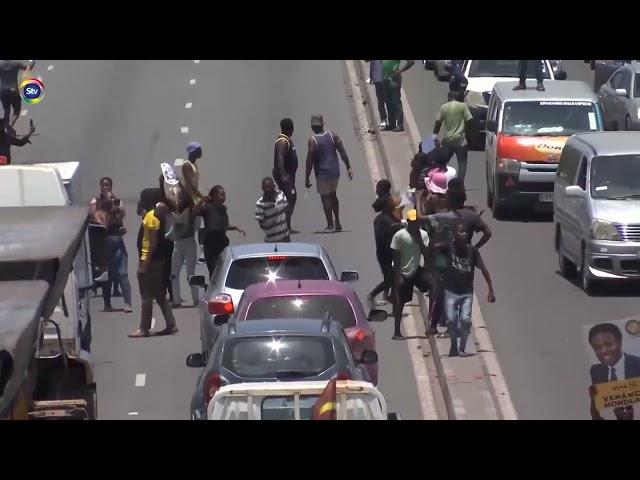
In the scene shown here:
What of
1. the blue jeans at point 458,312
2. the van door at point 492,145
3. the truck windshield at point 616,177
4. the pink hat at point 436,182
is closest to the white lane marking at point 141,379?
the blue jeans at point 458,312

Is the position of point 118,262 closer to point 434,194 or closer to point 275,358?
point 434,194

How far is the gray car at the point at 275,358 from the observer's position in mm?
12742

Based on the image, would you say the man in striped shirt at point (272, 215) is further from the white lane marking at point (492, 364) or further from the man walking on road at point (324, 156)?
the man walking on road at point (324, 156)

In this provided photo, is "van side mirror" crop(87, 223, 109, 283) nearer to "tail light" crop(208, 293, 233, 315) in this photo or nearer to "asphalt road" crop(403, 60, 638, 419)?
"tail light" crop(208, 293, 233, 315)

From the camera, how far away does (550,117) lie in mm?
24531

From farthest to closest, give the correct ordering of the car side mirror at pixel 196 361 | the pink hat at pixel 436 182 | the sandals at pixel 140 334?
the pink hat at pixel 436 182, the sandals at pixel 140 334, the car side mirror at pixel 196 361

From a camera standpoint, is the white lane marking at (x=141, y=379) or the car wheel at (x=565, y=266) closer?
the white lane marking at (x=141, y=379)

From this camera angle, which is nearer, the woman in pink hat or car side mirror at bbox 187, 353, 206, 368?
car side mirror at bbox 187, 353, 206, 368

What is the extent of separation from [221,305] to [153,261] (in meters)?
2.50

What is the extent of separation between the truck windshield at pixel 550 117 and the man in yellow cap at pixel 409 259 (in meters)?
7.04

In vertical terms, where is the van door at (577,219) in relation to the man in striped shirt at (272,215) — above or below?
below

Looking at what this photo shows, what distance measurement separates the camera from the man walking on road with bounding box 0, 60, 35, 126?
29.7 metres

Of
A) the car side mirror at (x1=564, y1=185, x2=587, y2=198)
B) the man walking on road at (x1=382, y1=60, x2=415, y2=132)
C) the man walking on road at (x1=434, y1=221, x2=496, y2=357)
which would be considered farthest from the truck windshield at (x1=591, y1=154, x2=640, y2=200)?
the man walking on road at (x1=382, y1=60, x2=415, y2=132)

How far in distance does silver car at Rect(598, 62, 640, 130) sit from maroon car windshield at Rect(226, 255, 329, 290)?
41.5 ft
